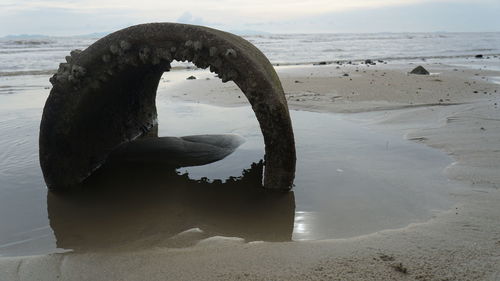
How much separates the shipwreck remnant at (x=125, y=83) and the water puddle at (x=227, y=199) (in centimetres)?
27

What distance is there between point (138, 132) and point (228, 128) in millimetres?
1468

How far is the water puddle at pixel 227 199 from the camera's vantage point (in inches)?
135

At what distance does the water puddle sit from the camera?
344 centimetres

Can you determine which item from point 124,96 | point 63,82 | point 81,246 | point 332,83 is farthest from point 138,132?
point 332,83

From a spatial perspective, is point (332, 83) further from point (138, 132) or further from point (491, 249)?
point (491, 249)

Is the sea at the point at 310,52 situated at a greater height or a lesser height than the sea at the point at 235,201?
greater

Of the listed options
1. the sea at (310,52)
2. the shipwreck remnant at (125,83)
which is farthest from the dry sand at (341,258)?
the sea at (310,52)

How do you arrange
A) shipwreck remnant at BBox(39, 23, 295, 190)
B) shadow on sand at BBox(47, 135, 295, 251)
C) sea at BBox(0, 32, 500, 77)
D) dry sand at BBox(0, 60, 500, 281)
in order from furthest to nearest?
sea at BBox(0, 32, 500, 77)
shipwreck remnant at BBox(39, 23, 295, 190)
shadow on sand at BBox(47, 135, 295, 251)
dry sand at BBox(0, 60, 500, 281)

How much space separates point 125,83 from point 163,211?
2.13 meters

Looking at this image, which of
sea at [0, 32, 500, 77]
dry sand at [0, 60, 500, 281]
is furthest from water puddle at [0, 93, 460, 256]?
sea at [0, 32, 500, 77]

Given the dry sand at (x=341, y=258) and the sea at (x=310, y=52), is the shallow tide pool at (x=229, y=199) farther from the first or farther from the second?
the sea at (x=310, y=52)

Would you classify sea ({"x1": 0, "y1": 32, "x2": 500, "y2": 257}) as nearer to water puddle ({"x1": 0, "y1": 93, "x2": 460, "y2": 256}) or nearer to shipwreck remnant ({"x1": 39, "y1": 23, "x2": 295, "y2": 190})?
water puddle ({"x1": 0, "y1": 93, "x2": 460, "y2": 256})

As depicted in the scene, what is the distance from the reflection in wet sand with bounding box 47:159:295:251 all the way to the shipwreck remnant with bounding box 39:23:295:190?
272 millimetres

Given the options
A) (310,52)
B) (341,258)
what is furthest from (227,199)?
(310,52)
